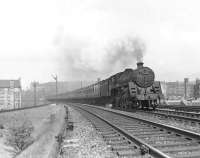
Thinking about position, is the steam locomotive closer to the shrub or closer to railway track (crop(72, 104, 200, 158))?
the shrub

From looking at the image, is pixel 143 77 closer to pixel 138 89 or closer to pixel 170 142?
pixel 138 89

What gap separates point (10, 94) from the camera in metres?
106

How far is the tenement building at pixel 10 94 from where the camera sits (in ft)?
334

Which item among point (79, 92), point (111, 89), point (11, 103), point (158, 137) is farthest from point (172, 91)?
point (158, 137)

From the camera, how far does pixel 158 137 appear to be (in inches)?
332

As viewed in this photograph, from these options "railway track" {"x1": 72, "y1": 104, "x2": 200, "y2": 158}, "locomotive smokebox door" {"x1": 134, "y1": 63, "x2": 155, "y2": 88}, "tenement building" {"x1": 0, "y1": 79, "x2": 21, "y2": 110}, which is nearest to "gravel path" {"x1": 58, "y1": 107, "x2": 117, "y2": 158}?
"railway track" {"x1": 72, "y1": 104, "x2": 200, "y2": 158}

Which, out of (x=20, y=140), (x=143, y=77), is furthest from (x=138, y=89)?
(x=20, y=140)

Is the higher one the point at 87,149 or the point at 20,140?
the point at 87,149

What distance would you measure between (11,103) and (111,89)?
8180 cm

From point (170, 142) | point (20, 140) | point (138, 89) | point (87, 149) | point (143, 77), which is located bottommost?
point (20, 140)

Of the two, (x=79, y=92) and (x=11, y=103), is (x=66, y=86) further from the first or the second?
(x=79, y=92)

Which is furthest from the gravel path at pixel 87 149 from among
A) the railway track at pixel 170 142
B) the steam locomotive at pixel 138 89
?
the steam locomotive at pixel 138 89

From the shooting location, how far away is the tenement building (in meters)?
102

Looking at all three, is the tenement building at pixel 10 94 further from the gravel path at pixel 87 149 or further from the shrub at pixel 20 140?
the gravel path at pixel 87 149
